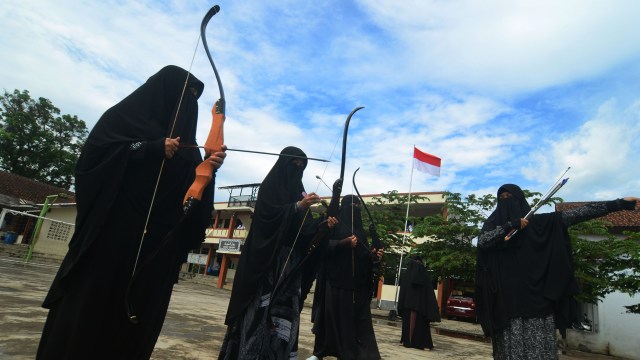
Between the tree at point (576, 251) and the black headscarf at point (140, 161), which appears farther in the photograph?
the tree at point (576, 251)

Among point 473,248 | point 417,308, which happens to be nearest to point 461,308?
point 473,248

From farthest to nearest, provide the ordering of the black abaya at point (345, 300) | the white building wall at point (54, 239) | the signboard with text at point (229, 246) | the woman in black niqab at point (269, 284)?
the signboard with text at point (229, 246)
the white building wall at point (54, 239)
the black abaya at point (345, 300)
the woman in black niqab at point (269, 284)

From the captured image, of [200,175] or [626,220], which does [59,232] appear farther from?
[626,220]

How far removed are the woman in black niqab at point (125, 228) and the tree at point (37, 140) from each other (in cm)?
3357

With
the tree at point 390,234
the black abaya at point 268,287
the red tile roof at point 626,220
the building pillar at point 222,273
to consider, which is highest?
the red tile roof at point 626,220

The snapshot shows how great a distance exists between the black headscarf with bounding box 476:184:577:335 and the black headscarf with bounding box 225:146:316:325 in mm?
1650

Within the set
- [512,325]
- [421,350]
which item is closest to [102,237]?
[512,325]

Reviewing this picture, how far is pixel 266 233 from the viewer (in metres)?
3.02

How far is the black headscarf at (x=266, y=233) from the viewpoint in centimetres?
287

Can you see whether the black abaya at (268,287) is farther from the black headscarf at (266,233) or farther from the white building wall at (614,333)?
the white building wall at (614,333)

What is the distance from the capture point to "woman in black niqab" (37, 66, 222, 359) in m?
1.79

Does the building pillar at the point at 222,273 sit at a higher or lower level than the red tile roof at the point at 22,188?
lower

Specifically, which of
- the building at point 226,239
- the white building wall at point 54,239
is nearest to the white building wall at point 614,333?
the building at point 226,239

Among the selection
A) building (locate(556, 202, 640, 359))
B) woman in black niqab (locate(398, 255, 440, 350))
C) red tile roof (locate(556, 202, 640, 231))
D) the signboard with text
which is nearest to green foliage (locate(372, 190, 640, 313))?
building (locate(556, 202, 640, 359))
